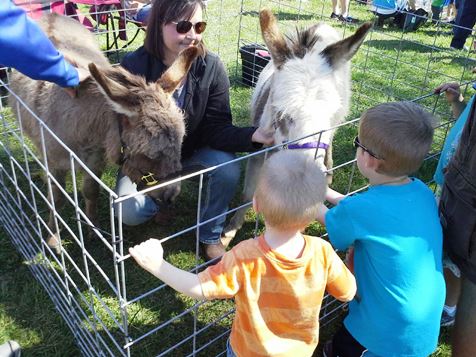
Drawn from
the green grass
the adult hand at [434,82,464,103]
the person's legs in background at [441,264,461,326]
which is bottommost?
the green grass

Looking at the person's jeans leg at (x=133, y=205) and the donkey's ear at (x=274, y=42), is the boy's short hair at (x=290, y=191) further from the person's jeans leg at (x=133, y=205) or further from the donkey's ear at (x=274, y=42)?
the person's jeans leg at (x=133, y=205)

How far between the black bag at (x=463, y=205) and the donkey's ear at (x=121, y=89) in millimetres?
1873

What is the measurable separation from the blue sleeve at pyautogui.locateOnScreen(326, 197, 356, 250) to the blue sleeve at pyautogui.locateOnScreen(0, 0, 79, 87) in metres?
1.65

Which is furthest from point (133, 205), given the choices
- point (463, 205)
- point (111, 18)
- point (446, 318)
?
point (111, 18)

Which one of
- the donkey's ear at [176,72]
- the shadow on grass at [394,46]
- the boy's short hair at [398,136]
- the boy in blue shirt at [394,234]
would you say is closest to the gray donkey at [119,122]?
the donkey's ear at [176,72]

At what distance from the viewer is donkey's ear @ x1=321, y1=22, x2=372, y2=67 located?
9.90 ft

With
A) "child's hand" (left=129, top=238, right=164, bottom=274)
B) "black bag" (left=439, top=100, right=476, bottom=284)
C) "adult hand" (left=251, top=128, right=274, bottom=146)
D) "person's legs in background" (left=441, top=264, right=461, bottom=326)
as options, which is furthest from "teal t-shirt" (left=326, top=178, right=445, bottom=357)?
"adult hand" (left=251, top=128, right=274, bottom=146)

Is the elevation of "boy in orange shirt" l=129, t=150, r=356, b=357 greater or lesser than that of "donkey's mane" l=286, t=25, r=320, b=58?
lesser

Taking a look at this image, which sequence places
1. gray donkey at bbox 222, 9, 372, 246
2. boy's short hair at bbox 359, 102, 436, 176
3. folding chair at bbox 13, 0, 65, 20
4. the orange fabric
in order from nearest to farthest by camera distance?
the orange fabric → boy's short hair at bbox 359, 102, 436, 176 → gray donkey at bbox 222, 9, 372, 246 → folding chair at bbox 13, 0, 65, 20

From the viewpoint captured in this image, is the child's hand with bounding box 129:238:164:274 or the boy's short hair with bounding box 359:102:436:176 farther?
the boy's short hair with bounding box 359:102:436:176

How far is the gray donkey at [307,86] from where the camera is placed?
2695mm

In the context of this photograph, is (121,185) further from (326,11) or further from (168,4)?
(326,11)

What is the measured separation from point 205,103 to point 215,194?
0.75m

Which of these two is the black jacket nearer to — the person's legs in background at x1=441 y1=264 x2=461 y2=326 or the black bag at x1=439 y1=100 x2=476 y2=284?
the black bag at x1=439 y1=100 x2=476 y2=284
